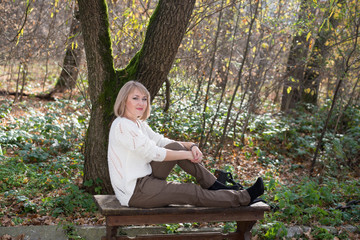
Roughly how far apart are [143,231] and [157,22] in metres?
2.49

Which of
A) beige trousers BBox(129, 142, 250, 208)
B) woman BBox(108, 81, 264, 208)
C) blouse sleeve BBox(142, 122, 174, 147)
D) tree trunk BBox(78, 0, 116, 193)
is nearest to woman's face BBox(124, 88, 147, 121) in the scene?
woman BBox(108, 81, 264, 208)

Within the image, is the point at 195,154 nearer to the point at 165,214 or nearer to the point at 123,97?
the point at 165,214

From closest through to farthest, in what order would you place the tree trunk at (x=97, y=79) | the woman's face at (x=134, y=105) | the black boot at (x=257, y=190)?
the black boot at (x=257, y=190) → the woman's face at (x=134, y=105) → the tree trunk at (x=97, y=79)

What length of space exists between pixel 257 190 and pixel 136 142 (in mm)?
1232

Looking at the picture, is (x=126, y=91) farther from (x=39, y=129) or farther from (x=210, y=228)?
(x=39, y=129)

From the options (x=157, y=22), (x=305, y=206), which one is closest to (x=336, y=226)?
(x=305, y=206)

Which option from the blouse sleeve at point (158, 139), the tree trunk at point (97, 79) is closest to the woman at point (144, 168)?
the blouse sleeve at point (158, 139)

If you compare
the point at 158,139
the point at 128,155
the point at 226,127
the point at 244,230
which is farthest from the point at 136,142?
the point at 226,127

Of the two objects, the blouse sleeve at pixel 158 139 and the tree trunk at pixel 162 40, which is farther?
the tree trunk at pixel 162 40

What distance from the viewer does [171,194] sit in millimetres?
3500

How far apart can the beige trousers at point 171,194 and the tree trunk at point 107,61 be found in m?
1.32

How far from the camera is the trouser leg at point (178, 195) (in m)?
3.44

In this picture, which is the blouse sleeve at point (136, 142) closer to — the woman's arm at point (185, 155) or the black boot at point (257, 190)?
the woman's arm at point (185, 155)

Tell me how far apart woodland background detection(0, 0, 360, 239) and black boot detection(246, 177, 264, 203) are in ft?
2.62
